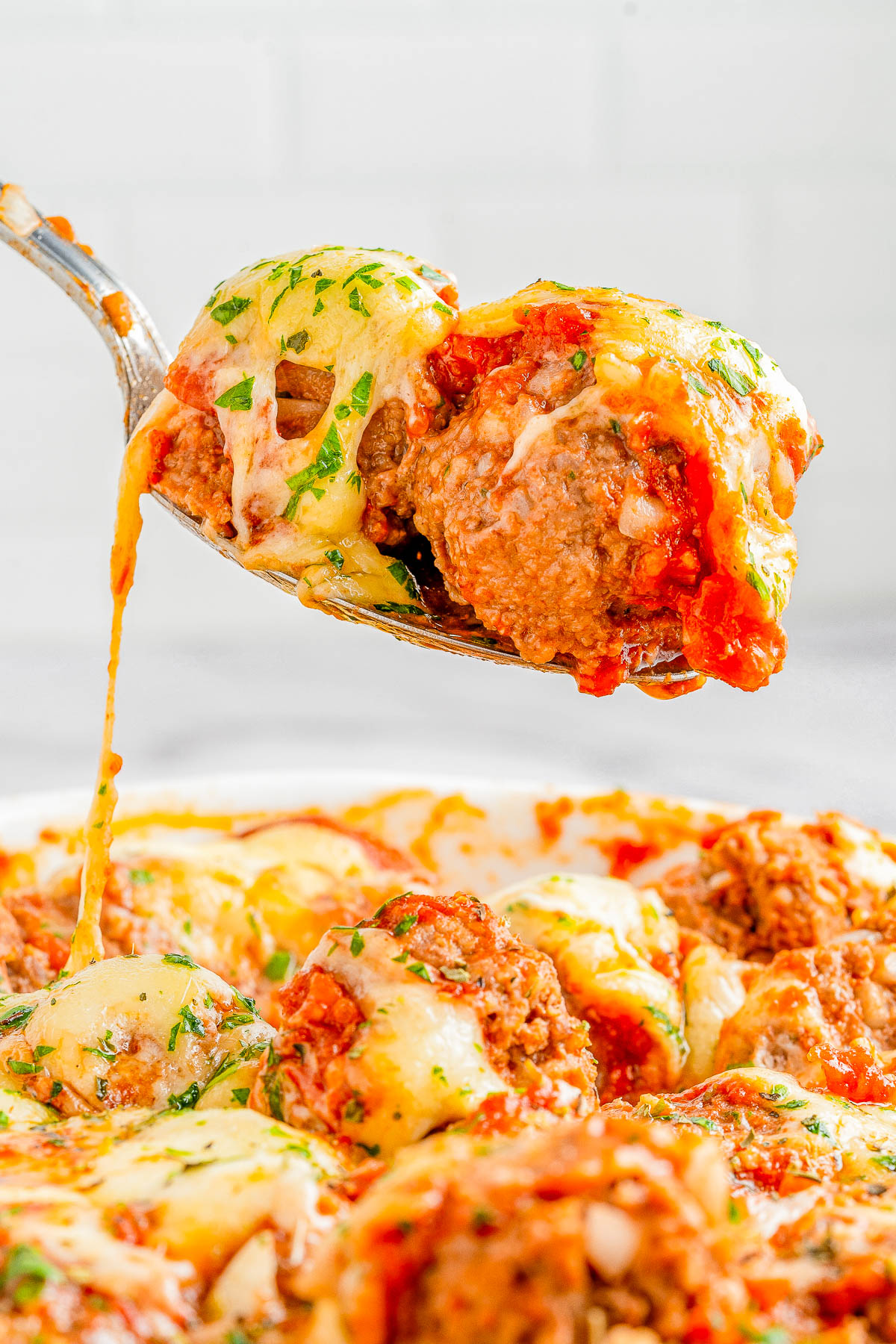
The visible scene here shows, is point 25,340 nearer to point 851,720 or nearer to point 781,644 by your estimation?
point 851,720

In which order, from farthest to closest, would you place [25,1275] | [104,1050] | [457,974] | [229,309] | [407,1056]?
1. [229,309]
2. [104,1050]
3. [457,974]
4. [407,1056]
5. [25,1275]

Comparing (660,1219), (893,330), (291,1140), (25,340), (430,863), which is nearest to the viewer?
(660,1219)

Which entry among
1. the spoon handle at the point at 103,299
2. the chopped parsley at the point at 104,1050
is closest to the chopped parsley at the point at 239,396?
the spoon handle at the point at 103,299

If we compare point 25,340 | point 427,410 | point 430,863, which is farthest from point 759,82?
point 427,410

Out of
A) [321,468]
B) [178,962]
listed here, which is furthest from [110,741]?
[321,468]

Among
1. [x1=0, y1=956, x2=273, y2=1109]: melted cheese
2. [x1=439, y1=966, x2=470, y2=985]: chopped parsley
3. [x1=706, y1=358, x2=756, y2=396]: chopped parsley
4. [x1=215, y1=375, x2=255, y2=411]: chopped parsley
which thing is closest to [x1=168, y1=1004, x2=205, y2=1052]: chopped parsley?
[x1=0, y1=956, x2=273, y2=1109]: melted cheese

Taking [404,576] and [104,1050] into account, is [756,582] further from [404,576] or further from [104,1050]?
[104,1050]

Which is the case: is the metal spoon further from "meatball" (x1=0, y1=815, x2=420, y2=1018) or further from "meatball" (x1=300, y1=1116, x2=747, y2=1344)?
"meatball" (x1=300, y1=1116, x2=747, y2=1344)

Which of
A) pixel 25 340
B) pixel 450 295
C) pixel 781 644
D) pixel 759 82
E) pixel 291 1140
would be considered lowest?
pixel 291 1140
